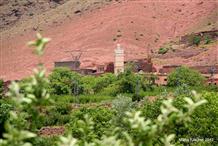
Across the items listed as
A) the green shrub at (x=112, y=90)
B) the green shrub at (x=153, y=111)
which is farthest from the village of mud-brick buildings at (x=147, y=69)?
the green shrub at (x=153, y=111)

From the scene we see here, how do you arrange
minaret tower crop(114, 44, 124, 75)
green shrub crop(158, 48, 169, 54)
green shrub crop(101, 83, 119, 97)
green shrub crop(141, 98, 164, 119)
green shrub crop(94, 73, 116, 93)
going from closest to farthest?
green shrub crop(141, 98, 164, 119) < green shrub crop(101, 83, 119, 97) < green shrub crop(94, 73, 116, 93) < minaret tower crop(114, 44, 124, 75) < green shrub crop(158, 48, 169, 54)

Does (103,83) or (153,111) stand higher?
(153,111)

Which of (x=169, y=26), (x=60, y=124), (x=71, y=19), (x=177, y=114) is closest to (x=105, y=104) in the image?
(x=60, y=124)

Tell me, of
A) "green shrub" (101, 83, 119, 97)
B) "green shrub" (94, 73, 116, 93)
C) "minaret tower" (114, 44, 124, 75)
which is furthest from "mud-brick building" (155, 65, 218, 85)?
"green shrub" (101, 83, 119, 97)

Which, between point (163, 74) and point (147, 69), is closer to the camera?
point (163, 74)

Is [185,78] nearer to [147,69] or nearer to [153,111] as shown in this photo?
[147,69]

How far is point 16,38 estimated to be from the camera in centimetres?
8575

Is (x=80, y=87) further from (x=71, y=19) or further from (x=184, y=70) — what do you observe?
(x=71, y=19)

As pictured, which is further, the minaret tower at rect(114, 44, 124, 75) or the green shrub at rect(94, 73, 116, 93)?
the minaret tower at rect(114, 44, 124, 75)

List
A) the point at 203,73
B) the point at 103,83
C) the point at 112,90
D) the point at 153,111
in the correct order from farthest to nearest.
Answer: the point at 203,73 → the point at 103,83 → the point at 112,90 → the point at 153,111

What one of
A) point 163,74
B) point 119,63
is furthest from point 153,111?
point 119,63

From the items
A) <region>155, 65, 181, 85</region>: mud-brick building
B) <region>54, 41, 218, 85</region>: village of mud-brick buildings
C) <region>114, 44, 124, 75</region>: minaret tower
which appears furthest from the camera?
<region>114, 44, 124, 75</region>: minaret tower

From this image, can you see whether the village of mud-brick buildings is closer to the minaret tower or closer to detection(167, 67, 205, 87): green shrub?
the minaret tower

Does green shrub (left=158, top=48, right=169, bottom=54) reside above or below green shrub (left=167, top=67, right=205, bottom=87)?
above
